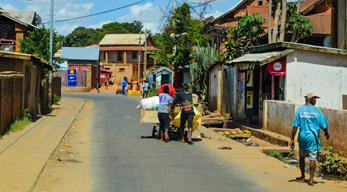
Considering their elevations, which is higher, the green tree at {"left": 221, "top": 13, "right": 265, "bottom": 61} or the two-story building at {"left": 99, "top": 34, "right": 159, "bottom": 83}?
the two-story building at {"left": 99, "top": 34, "right": 159, "bottom": 83}

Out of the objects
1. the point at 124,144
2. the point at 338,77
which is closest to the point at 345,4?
the point at 338,77

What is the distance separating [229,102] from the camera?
23172mm

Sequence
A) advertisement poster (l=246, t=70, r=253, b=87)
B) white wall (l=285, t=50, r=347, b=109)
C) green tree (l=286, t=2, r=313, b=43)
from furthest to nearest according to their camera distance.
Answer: green tree (l=286, t=2, r=313, b=43) < advertisement poster (l=246, t=70, r=253, b=87) < white wall (l=285, t=50, r=347, b=109)

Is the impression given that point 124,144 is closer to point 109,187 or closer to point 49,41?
point 109,187

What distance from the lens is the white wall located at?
17.6 meters

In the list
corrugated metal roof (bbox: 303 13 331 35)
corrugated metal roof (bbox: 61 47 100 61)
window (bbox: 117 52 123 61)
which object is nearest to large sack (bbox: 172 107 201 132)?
corrugated metal roof (bbox: 303 13 331 35)

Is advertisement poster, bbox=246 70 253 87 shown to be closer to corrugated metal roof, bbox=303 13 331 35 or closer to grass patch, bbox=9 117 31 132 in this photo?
grass patch, bbox=9 117 31 132

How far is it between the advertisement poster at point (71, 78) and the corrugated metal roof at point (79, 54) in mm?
6810

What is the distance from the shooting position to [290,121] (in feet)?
49.6

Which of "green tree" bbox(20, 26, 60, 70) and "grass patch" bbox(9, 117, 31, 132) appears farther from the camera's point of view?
"green tree" bbox(20, 26, 60, 70)

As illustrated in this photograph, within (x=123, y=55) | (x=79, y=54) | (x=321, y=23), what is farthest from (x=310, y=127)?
(x=123, y=55)

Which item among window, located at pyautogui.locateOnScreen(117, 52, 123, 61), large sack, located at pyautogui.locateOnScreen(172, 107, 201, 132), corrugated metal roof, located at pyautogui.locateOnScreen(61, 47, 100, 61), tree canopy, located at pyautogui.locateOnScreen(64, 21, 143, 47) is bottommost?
large sack, located at pyautogui.locateOnScreen(172, 107, 201, 132)

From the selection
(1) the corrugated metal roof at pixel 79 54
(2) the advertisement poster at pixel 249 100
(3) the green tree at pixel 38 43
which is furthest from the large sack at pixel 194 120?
(1) the corrugated metal roof at pixel 79 54

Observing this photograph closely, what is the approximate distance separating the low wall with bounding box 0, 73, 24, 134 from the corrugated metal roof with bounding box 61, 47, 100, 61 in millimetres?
46325
